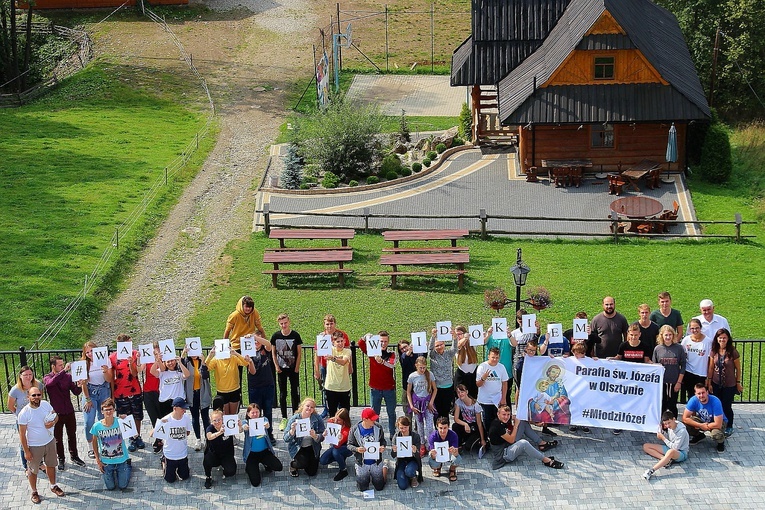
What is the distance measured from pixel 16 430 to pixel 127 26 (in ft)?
126

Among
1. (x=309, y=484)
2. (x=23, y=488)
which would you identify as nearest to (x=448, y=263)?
(x=309, y=484)

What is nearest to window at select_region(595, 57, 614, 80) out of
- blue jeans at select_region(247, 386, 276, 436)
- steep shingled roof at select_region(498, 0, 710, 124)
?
steep shingled roof at select_region(498, 0, 710, 124)

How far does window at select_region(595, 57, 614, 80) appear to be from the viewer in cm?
3725

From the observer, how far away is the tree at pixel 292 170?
37.9 metres

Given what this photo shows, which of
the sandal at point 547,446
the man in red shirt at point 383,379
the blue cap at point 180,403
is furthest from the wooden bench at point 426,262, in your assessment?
the blue cap at point 180,403

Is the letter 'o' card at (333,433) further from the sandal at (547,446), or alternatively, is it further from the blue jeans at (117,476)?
the sandal at (547,446)

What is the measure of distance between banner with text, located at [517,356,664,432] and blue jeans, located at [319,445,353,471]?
122 inches

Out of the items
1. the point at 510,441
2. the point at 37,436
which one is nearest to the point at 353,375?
the point at 510,441

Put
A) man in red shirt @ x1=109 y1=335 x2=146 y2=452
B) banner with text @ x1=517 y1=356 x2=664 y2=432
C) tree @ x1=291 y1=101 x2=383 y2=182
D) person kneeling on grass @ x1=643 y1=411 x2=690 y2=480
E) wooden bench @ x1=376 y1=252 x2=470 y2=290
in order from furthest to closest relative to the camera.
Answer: tree @ x1=291 y1=101 x2=383 y2=182 < wooden bench @ x1=376 y1=252 x2=470 y2=290 < man in red shirt @ x1=109 y1=335 x2=146 y2=452 < banner with text @ x1=517 y1=356 x2=664 y2=432 < person kneeling on grass @ x1=643 y1=411 x2=690 y2=480

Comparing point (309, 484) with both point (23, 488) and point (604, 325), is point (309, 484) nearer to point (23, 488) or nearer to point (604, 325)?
point (23, 488)

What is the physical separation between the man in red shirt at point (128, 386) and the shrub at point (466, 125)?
79.0ft

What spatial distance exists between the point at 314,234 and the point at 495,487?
1405 cm

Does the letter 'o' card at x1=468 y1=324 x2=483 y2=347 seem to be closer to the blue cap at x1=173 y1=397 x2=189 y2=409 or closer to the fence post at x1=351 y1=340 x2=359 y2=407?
the fence post at x1=351 y1=340 x2=359 y2=407

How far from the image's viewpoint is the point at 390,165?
38938 mm
